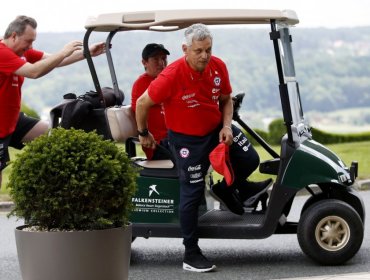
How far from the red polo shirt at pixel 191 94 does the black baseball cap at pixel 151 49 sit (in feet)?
3.22

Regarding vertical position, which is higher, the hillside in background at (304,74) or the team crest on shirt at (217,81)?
the team crest on shirt at (217,81)

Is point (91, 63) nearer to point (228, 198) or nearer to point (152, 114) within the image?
point (152, 114)

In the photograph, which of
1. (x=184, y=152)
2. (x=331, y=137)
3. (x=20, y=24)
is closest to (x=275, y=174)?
(x=184, y=152)

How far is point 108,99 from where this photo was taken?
832 cm

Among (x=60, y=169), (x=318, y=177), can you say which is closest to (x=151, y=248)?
(x=318, y=177)

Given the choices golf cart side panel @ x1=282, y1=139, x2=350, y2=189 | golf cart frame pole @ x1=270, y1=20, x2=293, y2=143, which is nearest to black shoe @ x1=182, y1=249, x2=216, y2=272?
golf cart side panel @ x1=282, y1=139, x2=350, y2=189

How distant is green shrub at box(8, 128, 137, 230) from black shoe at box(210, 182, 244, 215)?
2.35 metres

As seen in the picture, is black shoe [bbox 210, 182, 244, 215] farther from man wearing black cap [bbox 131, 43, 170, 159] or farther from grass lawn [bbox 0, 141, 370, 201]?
grass lawn [bbox 0, 141, 370, 201]

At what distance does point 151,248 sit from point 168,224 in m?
1.17

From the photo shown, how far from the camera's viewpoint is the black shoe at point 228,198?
784 centimetres

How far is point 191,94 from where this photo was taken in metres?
7.33

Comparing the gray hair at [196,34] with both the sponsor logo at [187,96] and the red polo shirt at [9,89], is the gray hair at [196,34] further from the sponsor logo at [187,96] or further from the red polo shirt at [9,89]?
the red polo shirt at [9,89]

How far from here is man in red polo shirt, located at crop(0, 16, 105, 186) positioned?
7984 millimetres

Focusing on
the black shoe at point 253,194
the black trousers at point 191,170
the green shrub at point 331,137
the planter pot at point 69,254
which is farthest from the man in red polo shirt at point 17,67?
the green shrub at point 331,137
